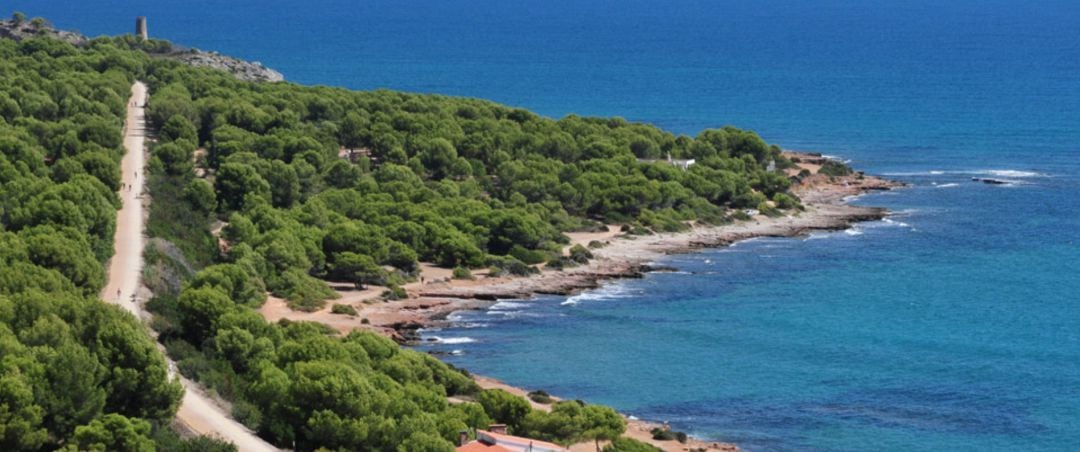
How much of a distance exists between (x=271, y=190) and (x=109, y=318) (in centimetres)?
4865

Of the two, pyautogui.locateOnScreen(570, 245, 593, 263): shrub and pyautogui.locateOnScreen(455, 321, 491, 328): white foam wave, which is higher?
pyautogui.locateOnScreen(570, 245, 593, 263): shrub

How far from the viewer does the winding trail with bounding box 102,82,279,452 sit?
2331 inches

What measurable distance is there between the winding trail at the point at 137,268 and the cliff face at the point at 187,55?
85.6 feet

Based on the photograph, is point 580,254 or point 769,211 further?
point 769,211

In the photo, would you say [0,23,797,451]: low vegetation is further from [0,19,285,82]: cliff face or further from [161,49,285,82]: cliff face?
[161,49,285,82]: cliff face

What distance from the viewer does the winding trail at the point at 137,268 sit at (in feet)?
194

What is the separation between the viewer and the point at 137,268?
83.0m

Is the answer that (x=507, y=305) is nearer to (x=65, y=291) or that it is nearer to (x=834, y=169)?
(x=65, y=291)

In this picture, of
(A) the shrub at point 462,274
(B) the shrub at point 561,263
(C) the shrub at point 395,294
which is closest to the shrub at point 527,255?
(B) the shrub at point 561,263

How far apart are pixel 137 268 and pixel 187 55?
309 ft

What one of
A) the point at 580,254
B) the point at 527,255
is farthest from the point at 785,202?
the point at 527,255

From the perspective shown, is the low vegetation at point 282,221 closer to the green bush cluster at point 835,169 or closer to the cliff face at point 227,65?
the green bush cluster at point 835,169

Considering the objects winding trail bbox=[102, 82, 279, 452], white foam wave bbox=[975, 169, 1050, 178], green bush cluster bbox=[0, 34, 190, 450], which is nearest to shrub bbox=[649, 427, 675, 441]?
winding trail bbox=[102, 82, 279, 452]

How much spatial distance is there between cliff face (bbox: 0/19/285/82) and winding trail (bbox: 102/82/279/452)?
26.1 meters
